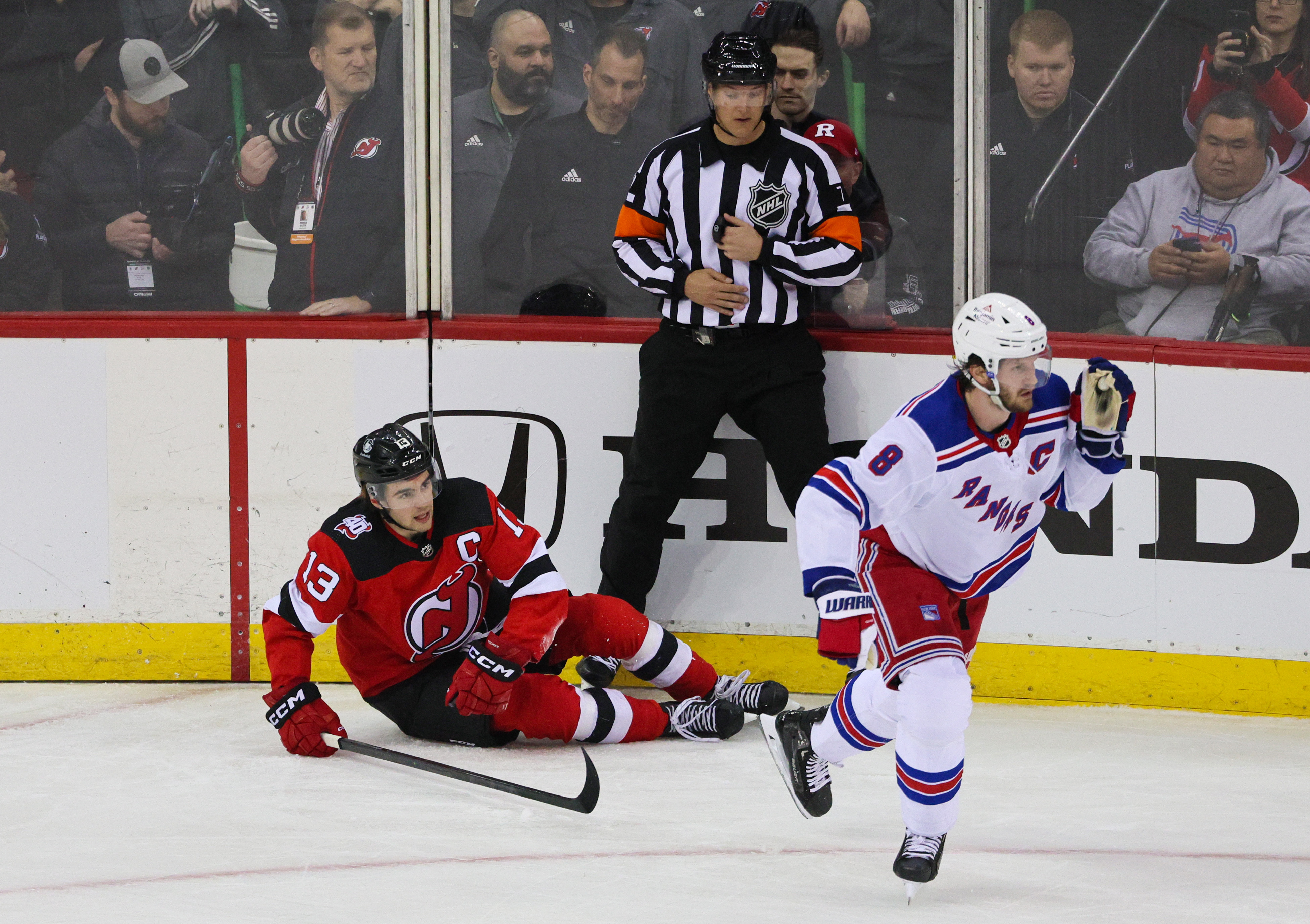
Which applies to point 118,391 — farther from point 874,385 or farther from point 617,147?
point 874,385

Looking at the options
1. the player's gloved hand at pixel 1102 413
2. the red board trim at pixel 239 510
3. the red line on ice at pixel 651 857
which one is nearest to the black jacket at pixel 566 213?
the red board trim at pixel 239 510

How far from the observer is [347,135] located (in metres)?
4.53

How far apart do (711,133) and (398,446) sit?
131cm

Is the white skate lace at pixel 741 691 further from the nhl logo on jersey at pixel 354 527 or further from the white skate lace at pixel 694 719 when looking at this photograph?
the nhl logo on jersey at pixel 354 527

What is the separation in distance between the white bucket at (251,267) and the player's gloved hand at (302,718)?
1.33 metres

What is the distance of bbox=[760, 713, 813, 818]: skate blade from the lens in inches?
125

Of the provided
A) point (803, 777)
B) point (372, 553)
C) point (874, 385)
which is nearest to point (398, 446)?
point (372, 553)

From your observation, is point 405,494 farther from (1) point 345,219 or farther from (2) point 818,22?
(2) point 818,22

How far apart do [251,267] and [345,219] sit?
31cm

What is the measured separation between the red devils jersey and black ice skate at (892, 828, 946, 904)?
1.12 metres

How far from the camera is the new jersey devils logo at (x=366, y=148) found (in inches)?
178

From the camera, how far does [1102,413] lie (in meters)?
2.91

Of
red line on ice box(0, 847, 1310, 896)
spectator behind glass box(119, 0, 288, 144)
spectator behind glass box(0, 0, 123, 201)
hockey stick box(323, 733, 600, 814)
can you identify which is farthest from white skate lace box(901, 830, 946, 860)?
spectator behind glass box(0, 0, 123, 201)

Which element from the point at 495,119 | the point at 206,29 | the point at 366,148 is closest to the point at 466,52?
the point at 495,119
